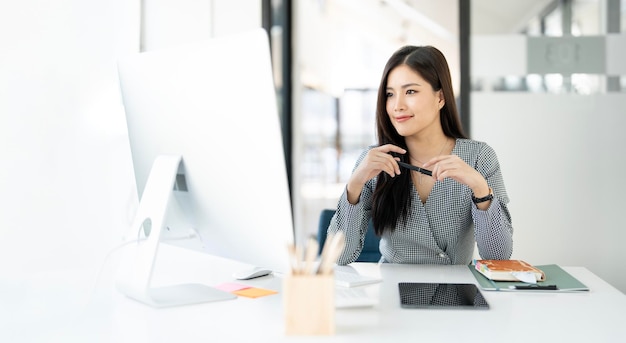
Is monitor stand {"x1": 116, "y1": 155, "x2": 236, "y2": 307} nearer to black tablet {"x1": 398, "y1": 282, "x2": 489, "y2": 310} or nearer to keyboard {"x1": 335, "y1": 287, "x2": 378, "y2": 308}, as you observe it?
keyboard {"x1": 335, "y1": 287, "x2": 378, "y2": 308}

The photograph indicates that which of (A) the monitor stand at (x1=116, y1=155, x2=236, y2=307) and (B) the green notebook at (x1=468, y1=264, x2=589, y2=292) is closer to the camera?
(A) the monitor stand at (x1=116, y1=155, x2=236, y2=307)

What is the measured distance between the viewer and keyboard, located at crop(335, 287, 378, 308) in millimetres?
1292

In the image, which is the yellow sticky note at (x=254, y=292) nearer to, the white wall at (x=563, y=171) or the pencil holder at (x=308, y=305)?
the pencil holder at (x=308, y=305)

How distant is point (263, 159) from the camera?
1202mm

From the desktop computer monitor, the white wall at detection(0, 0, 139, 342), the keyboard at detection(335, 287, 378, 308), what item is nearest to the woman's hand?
the keyboard at detection(335, 287, 378, 308)

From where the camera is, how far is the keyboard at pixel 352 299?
4.24ft

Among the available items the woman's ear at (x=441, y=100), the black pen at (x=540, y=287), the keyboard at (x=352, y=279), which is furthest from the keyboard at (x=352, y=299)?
the woman's ear at (x=441, y=100)

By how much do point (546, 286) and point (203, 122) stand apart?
34.1 inches

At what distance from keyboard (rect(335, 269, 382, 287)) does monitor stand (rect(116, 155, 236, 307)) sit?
261mm

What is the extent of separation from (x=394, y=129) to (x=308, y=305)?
3.83 feet

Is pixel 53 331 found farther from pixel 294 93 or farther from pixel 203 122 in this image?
pixel 294 93

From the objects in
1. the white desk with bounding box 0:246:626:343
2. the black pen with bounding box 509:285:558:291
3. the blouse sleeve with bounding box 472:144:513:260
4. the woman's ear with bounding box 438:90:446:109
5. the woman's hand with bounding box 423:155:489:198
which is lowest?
the white desk with bounding box 0:246:626:343

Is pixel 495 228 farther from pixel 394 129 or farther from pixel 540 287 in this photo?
pixel 394 129

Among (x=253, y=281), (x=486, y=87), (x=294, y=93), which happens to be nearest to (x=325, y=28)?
(x=294, y=93)
